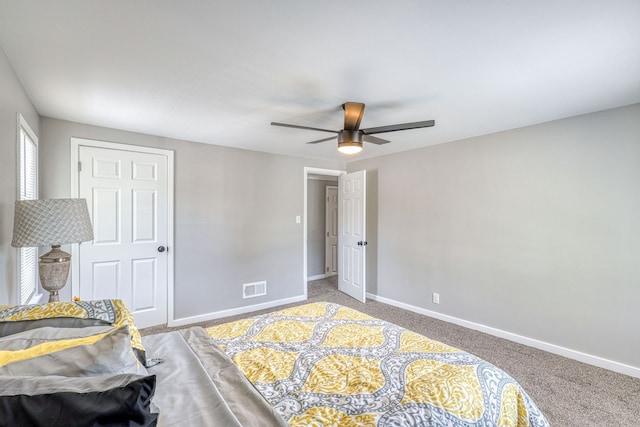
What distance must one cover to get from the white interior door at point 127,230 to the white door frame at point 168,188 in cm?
3

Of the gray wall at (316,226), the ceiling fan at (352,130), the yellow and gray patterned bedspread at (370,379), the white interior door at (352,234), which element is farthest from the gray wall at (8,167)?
the gray wall at (316,226)

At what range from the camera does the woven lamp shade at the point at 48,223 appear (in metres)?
1.74

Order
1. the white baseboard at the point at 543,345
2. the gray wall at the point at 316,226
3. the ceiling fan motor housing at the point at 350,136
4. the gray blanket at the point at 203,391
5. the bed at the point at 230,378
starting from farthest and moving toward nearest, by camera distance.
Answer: the gray wall at the point at 316,226 → the white baseboard at the point at 543,345 → the ceiling fan motor housing at the point at 350,136 → the gray blanket at the point at 203,391 → the bed at the point at 230,378

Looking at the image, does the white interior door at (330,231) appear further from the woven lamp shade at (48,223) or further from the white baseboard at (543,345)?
the woven lamp shade at (48,223)

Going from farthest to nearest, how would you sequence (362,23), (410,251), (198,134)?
(410,251) → (198,134) → (362,23)

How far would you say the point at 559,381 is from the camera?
2430 millimetres

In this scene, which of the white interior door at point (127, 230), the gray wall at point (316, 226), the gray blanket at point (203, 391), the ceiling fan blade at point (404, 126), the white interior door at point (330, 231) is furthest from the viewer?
the white interior door at point (330, 231)

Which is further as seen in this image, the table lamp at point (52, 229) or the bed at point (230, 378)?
the table lamp at point (52, 229)

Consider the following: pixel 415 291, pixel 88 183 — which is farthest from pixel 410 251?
pixel 88 183

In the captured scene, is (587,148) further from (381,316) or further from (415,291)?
(381,316)

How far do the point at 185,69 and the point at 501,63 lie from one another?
197 cm

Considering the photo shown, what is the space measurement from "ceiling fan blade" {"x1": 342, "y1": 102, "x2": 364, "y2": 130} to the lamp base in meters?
2.25

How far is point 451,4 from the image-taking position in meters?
1.29

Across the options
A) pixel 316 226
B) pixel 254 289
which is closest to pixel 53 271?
pixel 254 289
